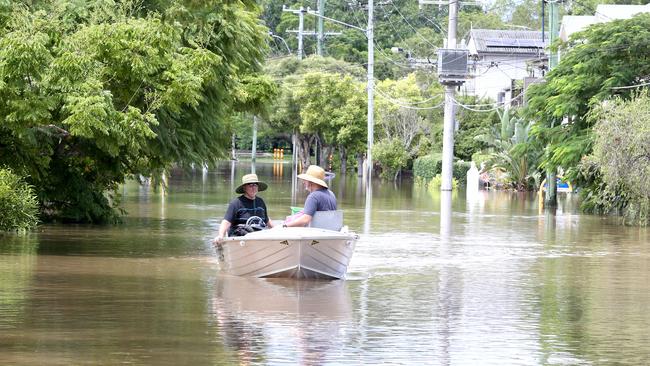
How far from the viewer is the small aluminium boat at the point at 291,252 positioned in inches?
760

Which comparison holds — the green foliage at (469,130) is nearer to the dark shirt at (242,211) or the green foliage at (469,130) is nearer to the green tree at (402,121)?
the green tree at (402,121)

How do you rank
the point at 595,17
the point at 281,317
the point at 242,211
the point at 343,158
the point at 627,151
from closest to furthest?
1. the point at 281,317
2. the point at 242,211
3. the point at 627,151
4. the point at 595,17
5. the point at 343,158

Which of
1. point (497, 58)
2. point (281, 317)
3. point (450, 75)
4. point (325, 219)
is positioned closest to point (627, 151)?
point (325, 219)

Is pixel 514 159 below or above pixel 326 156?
below

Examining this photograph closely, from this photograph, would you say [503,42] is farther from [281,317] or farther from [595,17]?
[281,317]

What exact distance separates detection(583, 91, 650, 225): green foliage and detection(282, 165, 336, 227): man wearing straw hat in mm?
16795

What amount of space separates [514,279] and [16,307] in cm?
887

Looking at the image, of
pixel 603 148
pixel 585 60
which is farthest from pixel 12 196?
pixel 585 60

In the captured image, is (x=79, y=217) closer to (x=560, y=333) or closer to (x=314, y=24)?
(x=560, y=333)

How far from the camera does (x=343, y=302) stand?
17656mm

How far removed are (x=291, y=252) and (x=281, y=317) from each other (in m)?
3.83

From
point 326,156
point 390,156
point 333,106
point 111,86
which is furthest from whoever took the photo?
point 326,156

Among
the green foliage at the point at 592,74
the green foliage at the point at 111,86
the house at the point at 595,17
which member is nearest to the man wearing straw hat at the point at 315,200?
the green foliage at the point at 111,86

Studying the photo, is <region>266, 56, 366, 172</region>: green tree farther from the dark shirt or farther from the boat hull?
the boat hull
